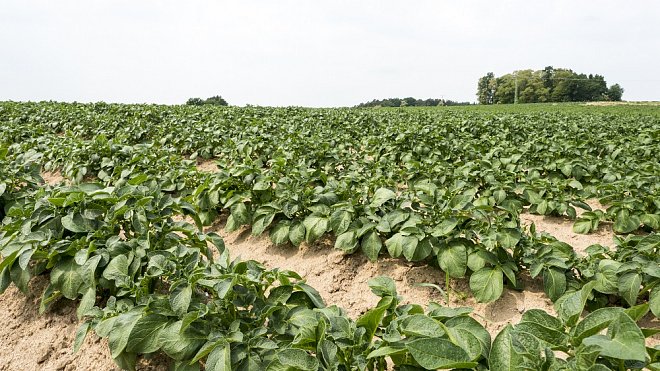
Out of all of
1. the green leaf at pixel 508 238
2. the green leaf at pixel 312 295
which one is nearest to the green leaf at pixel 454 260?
the green leaf at pixel 508 238

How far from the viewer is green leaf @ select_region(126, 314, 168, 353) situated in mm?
1806

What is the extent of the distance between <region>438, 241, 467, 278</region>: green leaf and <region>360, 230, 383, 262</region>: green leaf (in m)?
0.47

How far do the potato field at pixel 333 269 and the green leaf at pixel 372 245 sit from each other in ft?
0.04

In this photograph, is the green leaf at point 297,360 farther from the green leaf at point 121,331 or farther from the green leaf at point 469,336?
the green leaf at point 121,331

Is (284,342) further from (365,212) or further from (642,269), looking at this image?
(642,269)

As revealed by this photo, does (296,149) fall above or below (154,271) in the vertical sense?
above

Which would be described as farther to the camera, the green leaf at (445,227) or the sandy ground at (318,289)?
the green leaf at (445,227)

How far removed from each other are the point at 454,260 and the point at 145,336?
1977 millimetres

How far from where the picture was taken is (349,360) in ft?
4.94

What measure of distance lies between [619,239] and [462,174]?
2.28 meters

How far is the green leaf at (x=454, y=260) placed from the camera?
9.29 feet

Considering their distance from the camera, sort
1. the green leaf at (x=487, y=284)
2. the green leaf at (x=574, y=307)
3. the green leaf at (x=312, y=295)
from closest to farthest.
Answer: the green leaf at (x=574, y=307) < the green leaf at (x=312, y=295) < the green leaf at (x=487, y=284)

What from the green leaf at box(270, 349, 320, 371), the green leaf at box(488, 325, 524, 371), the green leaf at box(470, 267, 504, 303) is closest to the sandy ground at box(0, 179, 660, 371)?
the green leaf at box(470, 267, 504, 303)

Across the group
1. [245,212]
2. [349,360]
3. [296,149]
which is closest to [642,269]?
[349,360]
